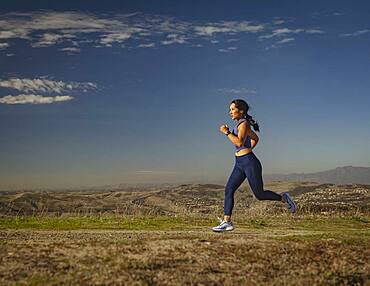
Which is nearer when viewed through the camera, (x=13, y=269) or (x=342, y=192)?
(x=13, y=269)

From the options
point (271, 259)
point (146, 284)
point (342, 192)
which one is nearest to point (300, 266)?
point (271, 259)

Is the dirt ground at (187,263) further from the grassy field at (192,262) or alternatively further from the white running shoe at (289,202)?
the white running shoe at (289,202)

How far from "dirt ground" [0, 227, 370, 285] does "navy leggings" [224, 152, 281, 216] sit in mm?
1602

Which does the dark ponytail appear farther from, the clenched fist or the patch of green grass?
the patch of green grass

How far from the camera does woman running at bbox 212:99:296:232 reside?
1162 cm

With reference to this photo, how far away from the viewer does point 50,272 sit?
7656mm

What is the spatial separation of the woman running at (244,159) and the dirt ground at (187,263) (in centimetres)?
163

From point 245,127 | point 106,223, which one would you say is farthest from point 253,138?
point 106,223

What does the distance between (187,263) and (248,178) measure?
12.0 feet

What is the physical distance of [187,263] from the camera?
338 inches

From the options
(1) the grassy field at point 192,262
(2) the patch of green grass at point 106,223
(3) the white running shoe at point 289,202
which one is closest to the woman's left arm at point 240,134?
(3) the white running shoe at point 289,202

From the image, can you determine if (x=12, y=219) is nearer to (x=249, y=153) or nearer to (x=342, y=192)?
(x=249, y=153)

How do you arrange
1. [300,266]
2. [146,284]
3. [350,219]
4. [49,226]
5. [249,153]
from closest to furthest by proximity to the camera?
1. [146,284]
2. [300,266]
3. [249,153]
4. [49,226]
5. [350,219]

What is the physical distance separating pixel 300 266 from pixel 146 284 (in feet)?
9.98
